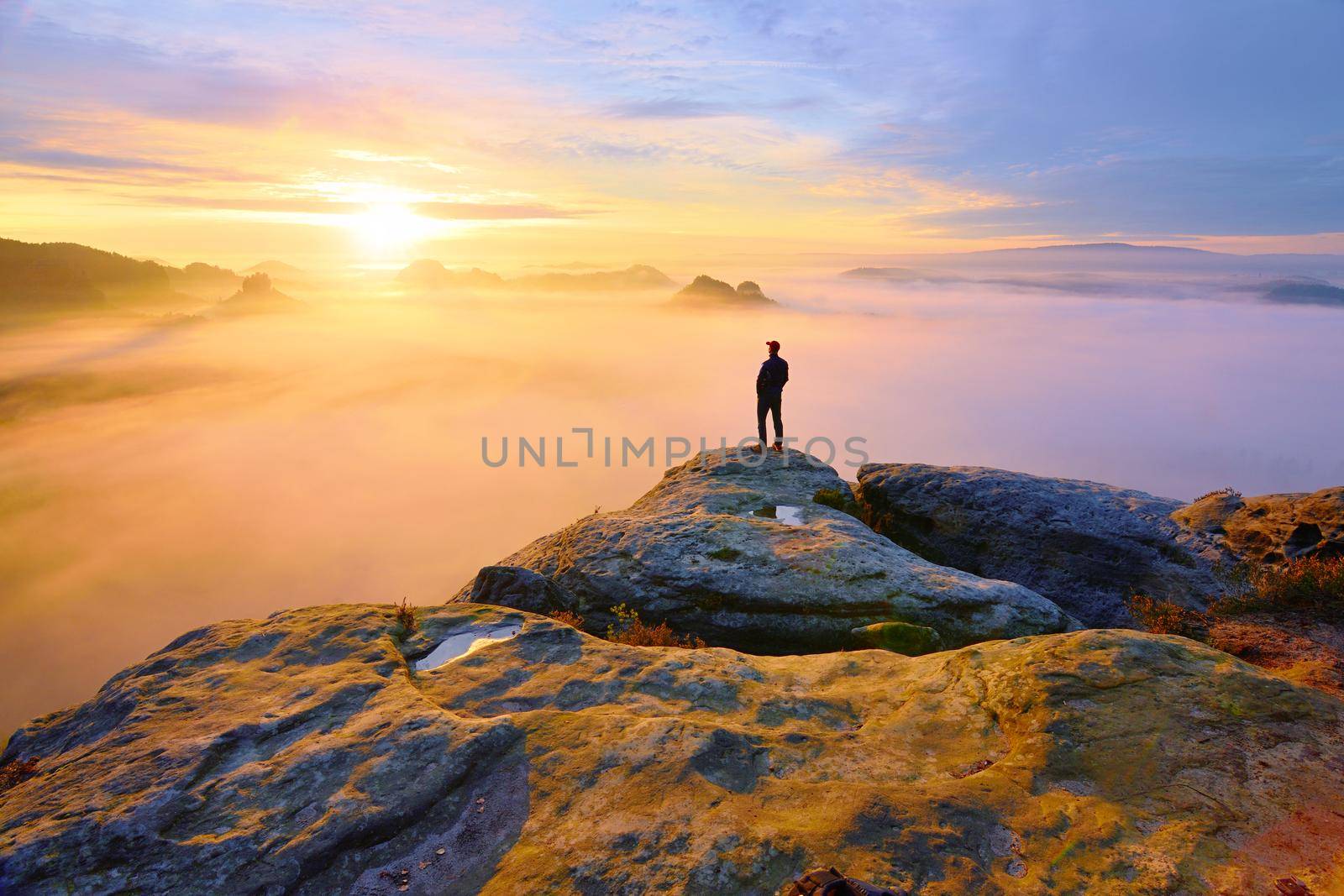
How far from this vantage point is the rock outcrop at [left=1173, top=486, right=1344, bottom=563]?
14.2 m

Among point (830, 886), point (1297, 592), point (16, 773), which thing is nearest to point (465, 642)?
point (16, 773)

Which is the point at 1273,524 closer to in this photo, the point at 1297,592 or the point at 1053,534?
the point at 1297,592

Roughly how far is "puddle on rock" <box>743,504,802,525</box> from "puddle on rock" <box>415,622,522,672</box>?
837 cm

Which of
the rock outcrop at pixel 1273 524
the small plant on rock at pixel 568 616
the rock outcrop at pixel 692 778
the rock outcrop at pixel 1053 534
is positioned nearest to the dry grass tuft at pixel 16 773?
the rock outcrop at pixel 692 778

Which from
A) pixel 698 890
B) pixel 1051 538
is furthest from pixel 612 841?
pixel 1051 538

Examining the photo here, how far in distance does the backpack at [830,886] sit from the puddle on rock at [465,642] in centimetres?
608

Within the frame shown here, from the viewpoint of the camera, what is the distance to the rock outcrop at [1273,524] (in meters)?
14.2

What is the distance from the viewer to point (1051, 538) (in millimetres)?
16938

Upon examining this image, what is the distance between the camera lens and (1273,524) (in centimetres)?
1522

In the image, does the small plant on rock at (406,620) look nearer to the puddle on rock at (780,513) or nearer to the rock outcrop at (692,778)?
the rock outcrop at (692,778)

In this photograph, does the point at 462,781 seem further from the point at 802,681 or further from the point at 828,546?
the point at 828,546

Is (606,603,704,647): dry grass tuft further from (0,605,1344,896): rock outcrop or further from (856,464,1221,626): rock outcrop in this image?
(856,464,1221,626): rock outcrop

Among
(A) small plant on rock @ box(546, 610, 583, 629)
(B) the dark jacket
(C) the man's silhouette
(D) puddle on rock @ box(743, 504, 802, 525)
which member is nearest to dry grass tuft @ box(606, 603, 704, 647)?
(A) small plant on rock @ box(546, 610, 583, 629)

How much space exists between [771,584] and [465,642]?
581cm
